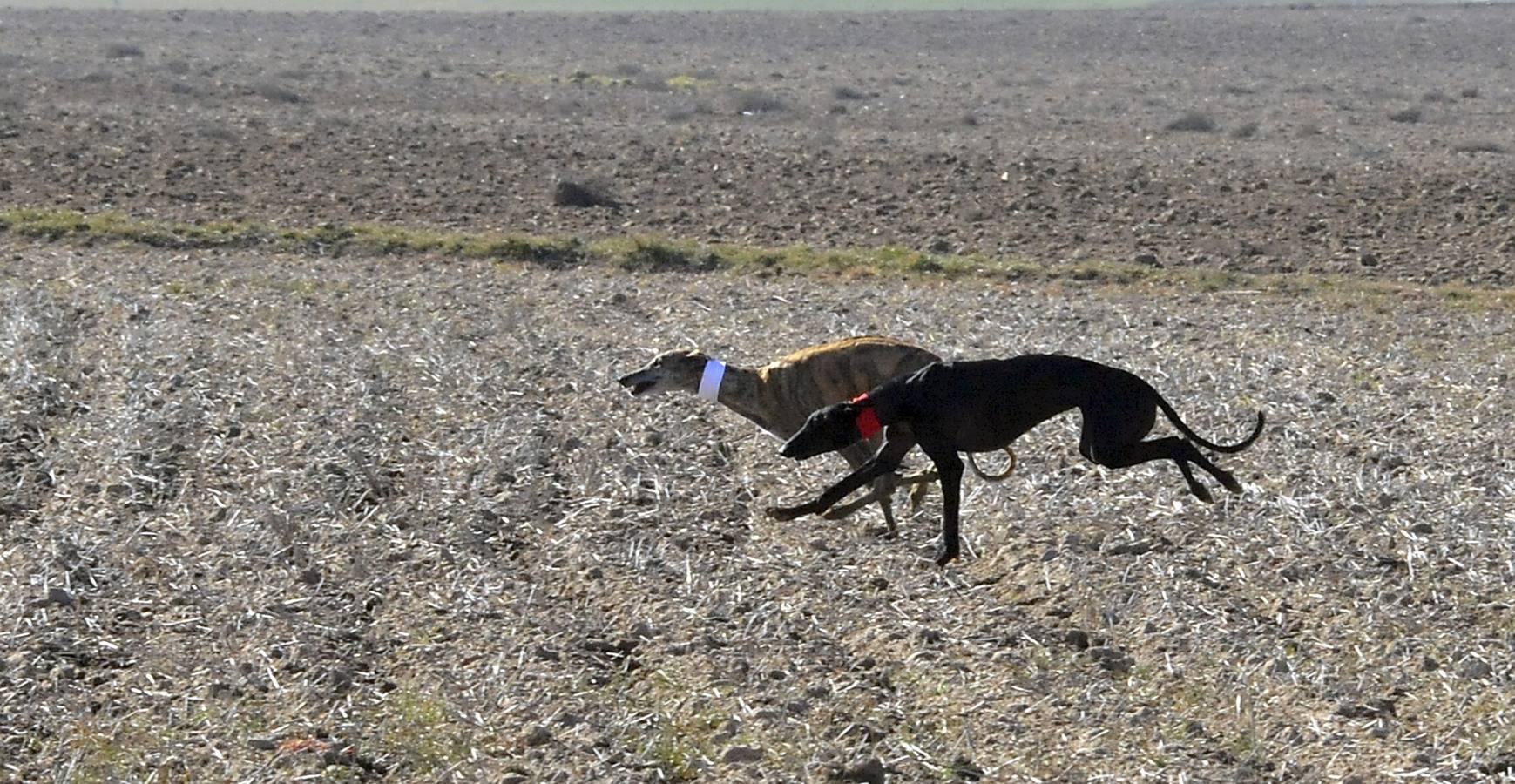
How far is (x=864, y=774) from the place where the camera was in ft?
22.7

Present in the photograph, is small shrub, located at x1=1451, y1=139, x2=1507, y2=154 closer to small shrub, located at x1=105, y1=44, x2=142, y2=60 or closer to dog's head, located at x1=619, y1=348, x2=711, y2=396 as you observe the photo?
dog's head, located at x1=619, y1=348, x2=711, y2=396

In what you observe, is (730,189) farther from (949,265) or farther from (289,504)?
(289,504)

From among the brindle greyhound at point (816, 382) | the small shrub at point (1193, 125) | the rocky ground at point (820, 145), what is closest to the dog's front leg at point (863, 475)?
the brindle greyhound at point (816, 382)

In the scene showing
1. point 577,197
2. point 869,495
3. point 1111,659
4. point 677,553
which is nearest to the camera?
point 1111,659

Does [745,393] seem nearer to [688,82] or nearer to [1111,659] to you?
[1111,659]

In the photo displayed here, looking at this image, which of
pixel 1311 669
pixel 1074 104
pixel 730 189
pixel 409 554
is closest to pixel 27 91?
pixel 730 189

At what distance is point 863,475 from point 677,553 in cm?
154

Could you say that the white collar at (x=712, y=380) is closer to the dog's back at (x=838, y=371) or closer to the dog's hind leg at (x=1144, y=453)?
the dog's back at (x=838, y=371)

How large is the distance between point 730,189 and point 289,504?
17.1 meters

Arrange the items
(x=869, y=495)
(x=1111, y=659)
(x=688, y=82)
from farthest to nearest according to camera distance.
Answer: (x=688, y=82) → (x=869, y=495) → (x=1111, y=659)

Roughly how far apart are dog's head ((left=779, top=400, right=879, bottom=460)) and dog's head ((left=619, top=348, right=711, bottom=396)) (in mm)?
2221

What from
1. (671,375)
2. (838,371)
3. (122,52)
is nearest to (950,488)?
(838,371)

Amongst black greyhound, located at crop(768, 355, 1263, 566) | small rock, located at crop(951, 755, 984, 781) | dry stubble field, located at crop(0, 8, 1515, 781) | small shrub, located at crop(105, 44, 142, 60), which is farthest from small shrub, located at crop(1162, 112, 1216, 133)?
small rock, located at crop(951, 755, 984, 781)

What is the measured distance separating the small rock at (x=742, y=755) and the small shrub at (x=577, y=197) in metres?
18.5
